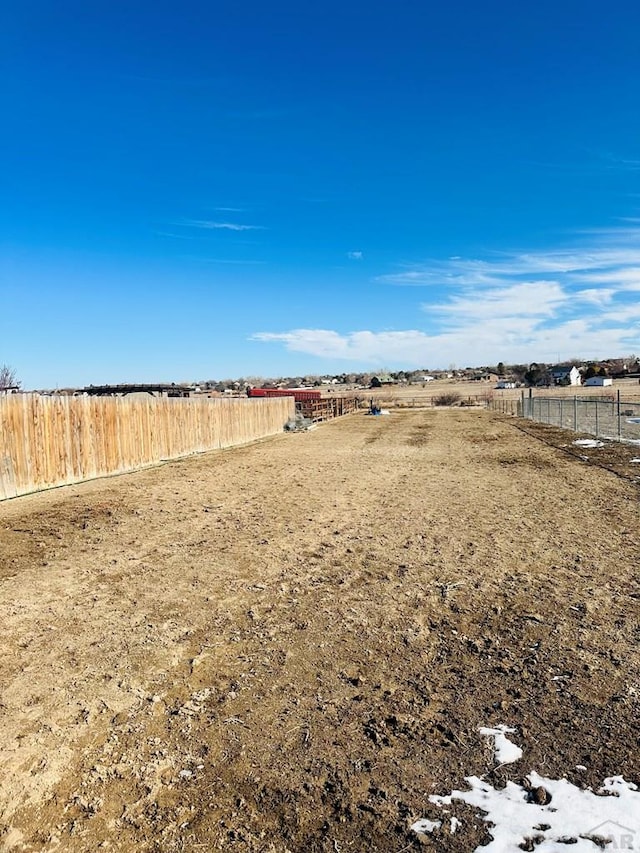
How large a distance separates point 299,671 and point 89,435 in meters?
11.4

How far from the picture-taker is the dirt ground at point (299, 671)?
2648 millimetres

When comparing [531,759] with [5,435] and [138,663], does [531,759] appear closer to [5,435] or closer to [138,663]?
[138,663]

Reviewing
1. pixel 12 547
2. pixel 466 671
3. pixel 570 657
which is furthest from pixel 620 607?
pixel 12 547

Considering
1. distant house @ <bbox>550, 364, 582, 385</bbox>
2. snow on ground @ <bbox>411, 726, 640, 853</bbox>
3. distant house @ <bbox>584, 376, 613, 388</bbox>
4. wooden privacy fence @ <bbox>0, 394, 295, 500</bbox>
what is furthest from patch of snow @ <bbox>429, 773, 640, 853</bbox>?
distant house @ <bbox>550, 364, 582, 385</bbox>

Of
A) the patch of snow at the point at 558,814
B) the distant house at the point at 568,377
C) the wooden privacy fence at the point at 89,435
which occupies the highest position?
the distant house at the point at 568,377

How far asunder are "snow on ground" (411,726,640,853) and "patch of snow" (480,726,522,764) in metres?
0.15

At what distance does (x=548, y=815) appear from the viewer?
2562 mm

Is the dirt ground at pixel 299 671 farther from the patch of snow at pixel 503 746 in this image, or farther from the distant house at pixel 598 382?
the distant house at pixel 598 382

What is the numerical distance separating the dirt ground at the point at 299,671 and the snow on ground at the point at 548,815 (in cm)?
6

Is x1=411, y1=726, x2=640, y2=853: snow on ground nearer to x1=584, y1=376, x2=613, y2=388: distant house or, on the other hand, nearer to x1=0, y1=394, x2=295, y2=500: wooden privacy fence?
x1=0, y1=394, x2=295, y2=500: wooden privacy fence

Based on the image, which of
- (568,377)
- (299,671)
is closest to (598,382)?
(568,377)

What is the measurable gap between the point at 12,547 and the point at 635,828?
712cm

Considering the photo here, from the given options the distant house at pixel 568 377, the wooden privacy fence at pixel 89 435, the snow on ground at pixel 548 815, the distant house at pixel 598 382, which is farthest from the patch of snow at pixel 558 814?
the distant house at pixel 568 377

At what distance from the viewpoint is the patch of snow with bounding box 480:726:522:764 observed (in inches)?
116
